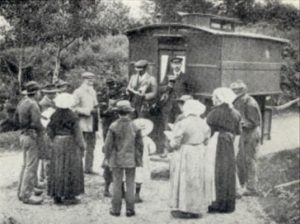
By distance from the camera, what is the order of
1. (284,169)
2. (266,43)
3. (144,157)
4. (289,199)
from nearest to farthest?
(144,157) → (289,199) → (284,169) → (266,43)

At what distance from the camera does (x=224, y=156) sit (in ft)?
29.1

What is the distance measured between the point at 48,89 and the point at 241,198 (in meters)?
4.24

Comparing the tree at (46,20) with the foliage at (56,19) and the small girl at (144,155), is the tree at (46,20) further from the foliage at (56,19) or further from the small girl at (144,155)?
the small girl at (144,155)

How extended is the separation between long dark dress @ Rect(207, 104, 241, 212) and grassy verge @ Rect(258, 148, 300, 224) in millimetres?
1072

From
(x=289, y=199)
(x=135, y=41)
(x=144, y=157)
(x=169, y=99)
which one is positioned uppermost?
(x=135, y=41)

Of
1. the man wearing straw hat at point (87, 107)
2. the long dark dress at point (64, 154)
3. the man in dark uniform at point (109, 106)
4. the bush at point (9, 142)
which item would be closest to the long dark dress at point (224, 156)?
the man in dark uniform at point (109, 106)

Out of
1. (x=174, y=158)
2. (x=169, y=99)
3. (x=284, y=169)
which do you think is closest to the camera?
(x=174, y=158)

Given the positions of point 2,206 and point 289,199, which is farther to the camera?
point 289,199

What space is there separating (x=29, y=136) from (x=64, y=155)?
2.13ft

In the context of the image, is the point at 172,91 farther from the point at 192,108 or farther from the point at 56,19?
the point at 192,108

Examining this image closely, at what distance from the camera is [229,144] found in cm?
883

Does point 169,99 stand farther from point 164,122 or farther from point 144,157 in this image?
point 144,157

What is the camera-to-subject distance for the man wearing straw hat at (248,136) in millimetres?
10164

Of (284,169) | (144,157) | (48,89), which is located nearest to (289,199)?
(284,169)
